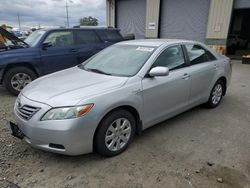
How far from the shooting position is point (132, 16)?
15156 millimetres

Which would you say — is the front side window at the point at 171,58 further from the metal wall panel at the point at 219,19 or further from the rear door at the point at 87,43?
the metal wall panel at the point at 219,19

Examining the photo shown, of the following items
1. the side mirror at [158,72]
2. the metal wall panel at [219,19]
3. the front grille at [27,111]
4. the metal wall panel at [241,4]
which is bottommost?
the front grille at [27,111]

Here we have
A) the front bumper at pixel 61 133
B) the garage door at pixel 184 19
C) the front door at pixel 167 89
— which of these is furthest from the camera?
the garage door at pixel 184 19

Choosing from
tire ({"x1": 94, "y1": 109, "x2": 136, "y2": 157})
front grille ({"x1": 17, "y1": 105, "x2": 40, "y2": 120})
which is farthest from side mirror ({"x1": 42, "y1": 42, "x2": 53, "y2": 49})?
tire ({"x1": 94, "y1": 109, "x2": 136, "y2": 157})

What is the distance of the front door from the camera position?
300 centimetres

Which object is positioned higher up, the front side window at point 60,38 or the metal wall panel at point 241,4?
the metal wall panel at point 241,4

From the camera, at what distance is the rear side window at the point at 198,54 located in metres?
3.79

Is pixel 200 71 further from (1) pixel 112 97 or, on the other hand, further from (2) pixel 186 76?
(1) pixel 112 97

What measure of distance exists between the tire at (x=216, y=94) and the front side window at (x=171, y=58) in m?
1.27

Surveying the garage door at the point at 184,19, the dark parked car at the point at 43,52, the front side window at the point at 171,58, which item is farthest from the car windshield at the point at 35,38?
the garage door at the point at 184,19

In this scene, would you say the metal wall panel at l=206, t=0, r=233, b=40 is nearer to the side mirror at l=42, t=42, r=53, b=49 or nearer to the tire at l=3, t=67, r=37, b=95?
the side mirror at l=42, t=42, r=53, b=49

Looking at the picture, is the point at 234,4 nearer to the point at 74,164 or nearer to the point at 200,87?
the point at 200,87

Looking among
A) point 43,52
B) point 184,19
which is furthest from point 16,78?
point 184,19

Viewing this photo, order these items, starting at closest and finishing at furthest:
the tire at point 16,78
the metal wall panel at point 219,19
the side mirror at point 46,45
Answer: the tire at point 16,78 → the side mirror at point 46,45 → the metal wall panel at point 219,19
